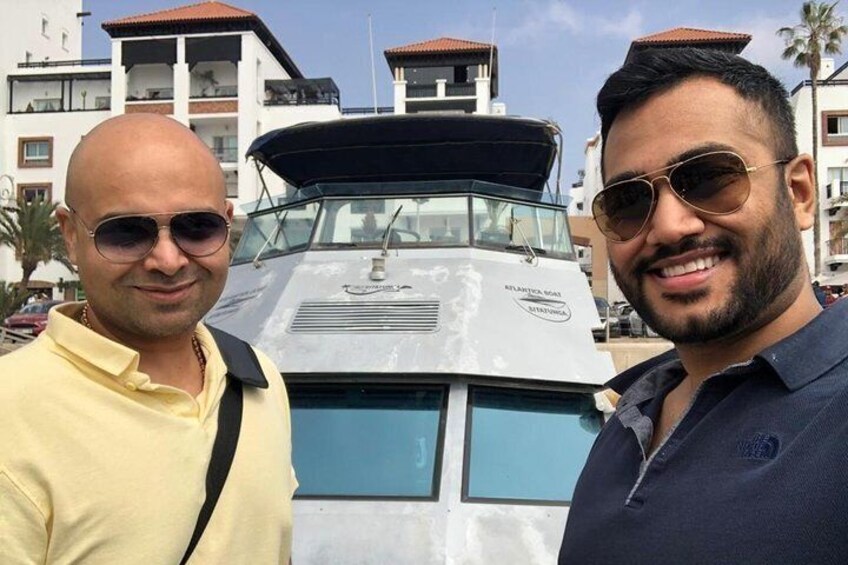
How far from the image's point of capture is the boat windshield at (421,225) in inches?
233

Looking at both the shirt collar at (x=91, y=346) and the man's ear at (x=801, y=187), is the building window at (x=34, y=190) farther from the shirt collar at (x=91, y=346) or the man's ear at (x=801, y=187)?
the man's ear at (x=801, y=187)

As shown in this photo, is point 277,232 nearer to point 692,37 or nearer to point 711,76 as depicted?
point 711,76

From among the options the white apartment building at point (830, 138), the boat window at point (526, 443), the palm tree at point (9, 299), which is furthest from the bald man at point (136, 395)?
the white apartment building at point (830, 138)

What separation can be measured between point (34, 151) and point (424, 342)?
151ft

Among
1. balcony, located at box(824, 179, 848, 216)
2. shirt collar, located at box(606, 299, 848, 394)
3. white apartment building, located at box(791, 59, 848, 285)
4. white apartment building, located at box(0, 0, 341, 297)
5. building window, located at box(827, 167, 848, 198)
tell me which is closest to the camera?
shirt collar, located at box(606, 299, 848, 394)

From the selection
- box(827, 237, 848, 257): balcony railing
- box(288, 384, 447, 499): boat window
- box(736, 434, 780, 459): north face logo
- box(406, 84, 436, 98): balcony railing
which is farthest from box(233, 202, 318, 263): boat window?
box(827, 237, 848, 257): balcony railing

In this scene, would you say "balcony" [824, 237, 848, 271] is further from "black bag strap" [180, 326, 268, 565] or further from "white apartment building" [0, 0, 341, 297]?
"black bag strap" [180, 326, 268, 565]

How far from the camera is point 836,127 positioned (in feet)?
134

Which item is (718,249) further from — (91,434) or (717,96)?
(91,434)

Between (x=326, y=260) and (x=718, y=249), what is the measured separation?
4.44 metres

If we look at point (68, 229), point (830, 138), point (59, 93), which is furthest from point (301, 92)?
point (68, 229)

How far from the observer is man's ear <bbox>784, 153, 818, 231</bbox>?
1590 millimetres

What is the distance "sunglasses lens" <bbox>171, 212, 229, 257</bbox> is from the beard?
1053mm

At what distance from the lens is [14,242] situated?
34.6 metres
